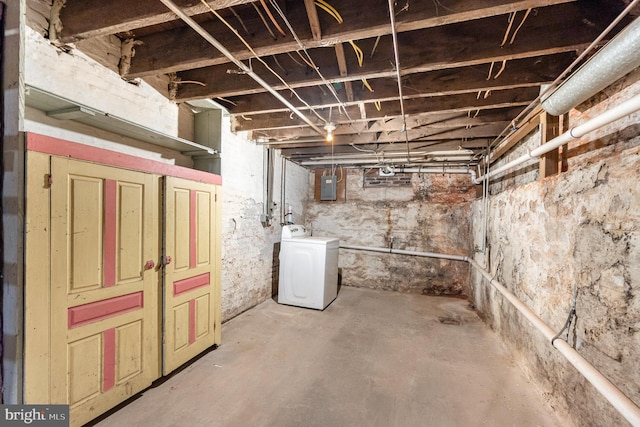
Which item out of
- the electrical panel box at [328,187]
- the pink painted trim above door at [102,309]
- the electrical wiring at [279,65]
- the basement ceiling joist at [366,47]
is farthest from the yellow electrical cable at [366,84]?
the electrical panel box at [328,187]

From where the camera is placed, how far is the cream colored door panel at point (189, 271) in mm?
2010

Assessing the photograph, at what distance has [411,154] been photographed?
3.96 metres

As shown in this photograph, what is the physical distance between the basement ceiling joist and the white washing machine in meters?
1.78

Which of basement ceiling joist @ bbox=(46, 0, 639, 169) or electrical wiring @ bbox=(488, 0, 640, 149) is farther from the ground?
basement ceiling joist @ bbox=(46, 0, 639, 169)

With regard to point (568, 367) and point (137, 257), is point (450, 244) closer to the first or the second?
point (568, 367)

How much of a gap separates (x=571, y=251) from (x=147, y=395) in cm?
294

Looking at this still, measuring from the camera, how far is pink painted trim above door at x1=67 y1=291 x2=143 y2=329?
146 centimetres

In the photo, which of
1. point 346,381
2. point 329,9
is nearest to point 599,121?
point 329,9

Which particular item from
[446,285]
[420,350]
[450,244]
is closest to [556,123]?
[420,350]

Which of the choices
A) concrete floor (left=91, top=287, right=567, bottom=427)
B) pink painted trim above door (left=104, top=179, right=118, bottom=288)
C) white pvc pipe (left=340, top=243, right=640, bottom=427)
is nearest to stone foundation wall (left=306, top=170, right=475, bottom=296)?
concrete floor (left=91, top=287, right=567, bottom=427)

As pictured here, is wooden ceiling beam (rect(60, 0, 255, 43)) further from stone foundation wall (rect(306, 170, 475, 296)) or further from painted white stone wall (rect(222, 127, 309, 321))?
stone foundation wall (rect(306, 170, 475, 296))

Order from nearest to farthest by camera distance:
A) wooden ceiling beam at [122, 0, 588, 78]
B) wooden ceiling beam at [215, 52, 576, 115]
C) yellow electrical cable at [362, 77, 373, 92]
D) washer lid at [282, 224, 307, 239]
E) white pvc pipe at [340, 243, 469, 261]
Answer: wooden ceiling beam at [122, 0, 588, 78], wooden ceiling beam at [215, 52, 576, 115], yellow electrical cable at [362, 77, 373, 92], washer lid at [282, 224, 307, 239], white pvc pipe at [340, 243, 469, 261]

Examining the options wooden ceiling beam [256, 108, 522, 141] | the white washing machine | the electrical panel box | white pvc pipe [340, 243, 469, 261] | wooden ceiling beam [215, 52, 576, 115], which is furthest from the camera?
the electrical panel box
